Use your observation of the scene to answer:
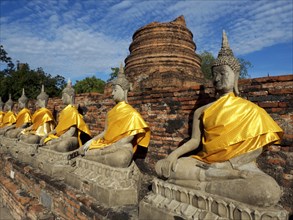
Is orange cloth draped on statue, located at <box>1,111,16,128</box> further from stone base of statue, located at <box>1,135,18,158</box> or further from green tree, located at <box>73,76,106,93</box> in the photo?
green tree, located at <box>73,76,106,93</box>

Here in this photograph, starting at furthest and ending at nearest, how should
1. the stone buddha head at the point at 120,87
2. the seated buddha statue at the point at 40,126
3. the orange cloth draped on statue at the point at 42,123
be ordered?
the orange cloth draped on statue at the point at 42,123 → the seated buddha statue at the point at 40,126 → the stone buddha head at the point at 120,87

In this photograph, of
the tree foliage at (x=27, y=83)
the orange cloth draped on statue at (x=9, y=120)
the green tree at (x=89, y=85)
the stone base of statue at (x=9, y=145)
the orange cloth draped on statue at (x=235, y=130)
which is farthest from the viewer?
the green tree at (x=89, y=85)

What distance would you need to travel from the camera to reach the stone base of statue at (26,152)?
6096 mm

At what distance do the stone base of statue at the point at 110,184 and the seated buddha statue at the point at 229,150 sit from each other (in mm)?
712

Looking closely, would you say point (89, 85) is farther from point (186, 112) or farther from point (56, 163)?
point (186, 112)

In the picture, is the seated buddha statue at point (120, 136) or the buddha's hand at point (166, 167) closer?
the buddha's hand at point (166, 167)

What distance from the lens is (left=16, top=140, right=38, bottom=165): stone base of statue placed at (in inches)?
240

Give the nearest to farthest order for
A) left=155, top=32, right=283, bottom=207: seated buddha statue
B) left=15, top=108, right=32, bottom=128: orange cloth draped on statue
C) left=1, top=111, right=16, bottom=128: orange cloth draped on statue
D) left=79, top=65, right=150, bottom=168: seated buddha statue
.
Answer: left=155, top=32, right=283, bottom=207: seated buddha statue < left=79, top=65, right=150, bottom=168: seated buddha statue < left=15, top=108, right=32, bottom=128: orange cloth draped on statue < left=1, top=111, right=16, bottom=128: orange cloth draped on statue

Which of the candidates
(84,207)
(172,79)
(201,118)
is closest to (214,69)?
(201,118)

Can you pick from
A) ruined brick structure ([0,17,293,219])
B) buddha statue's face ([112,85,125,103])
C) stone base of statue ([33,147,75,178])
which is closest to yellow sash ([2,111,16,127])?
ruined brick structure ([0,17,293,219])

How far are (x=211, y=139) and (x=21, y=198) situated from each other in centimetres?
437

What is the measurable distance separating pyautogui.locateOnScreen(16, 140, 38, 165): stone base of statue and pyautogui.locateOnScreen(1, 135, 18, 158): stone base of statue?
48cm

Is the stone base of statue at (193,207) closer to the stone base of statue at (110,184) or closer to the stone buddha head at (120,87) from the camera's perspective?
the stone base of statue at (110,184)

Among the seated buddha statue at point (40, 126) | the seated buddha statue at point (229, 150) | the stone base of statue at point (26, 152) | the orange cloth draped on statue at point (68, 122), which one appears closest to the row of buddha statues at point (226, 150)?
the seated buddha statue at point (229, 150)
